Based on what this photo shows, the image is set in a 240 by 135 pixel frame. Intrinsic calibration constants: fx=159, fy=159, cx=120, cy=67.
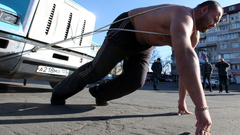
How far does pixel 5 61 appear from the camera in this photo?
232cm

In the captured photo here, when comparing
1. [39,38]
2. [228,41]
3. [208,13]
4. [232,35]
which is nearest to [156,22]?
[208,13]

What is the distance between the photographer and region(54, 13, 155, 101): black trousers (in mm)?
1649

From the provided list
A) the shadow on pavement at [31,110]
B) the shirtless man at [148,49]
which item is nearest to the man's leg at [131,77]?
the shirtless man at [148,49]

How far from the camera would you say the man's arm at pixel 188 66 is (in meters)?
0.95

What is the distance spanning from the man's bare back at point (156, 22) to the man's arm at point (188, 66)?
5.4 inches

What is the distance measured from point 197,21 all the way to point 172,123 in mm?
911

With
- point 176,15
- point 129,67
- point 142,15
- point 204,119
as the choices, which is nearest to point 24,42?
point 129,67

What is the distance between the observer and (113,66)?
1.76 metres

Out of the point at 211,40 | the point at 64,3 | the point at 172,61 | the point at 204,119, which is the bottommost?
the point at 204,119

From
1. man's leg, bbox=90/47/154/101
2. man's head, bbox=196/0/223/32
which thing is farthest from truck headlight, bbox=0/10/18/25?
man's head, bbox=196/0/223/32

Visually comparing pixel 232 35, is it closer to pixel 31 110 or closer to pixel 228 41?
pixel 228 41

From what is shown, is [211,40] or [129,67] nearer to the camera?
[129,67]

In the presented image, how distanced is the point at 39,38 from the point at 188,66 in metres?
2.47

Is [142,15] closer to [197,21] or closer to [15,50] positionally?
[197,21]
